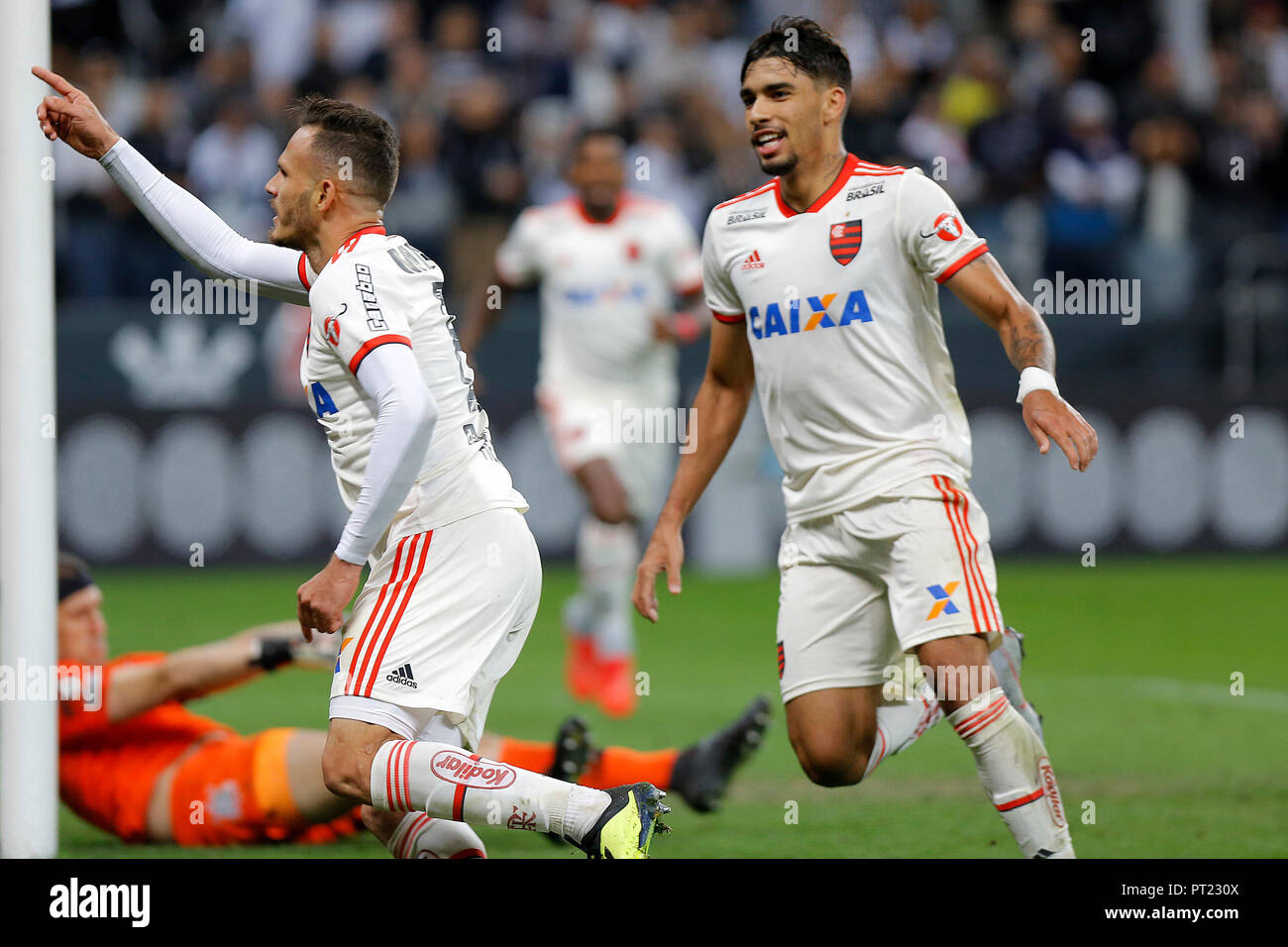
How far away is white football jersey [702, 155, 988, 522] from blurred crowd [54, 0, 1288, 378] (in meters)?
8.76

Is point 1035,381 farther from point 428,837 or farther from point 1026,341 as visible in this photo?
point 428,837

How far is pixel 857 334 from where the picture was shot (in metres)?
4.97

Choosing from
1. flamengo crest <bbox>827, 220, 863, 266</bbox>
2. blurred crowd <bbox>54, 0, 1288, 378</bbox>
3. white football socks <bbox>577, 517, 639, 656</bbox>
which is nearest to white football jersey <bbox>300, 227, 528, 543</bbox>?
flamengo crest <bbox>827, 220, 863, 266</bbox>

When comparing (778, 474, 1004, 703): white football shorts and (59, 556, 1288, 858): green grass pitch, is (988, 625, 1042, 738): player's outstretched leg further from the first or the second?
(59, 556, 1288, 858): green grass pitch

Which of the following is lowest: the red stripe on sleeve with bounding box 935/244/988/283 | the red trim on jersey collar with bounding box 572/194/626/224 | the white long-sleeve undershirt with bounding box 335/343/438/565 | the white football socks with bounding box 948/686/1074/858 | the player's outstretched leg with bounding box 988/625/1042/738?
the white football socks with bounding box 948/686/1074/858

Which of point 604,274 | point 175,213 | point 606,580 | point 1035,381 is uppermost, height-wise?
point 604,274

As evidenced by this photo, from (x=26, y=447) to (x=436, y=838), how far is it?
1691 mm

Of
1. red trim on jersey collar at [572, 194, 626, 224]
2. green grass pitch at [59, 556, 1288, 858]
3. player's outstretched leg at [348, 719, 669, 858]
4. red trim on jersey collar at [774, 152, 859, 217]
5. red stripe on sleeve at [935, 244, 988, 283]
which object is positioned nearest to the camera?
player's outstretched leg at [348, 719, 669, 858]

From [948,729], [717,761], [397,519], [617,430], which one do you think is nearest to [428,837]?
[397,519]

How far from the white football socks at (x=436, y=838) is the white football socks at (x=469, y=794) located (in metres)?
0.35

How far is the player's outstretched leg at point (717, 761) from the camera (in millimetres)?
6000

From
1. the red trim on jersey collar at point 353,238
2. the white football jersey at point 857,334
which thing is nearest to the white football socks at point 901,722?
the white football jersey at point 857,334

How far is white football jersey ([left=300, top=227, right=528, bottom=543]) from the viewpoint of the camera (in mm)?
4324

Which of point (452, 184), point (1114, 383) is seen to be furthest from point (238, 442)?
point (1114, 383)
